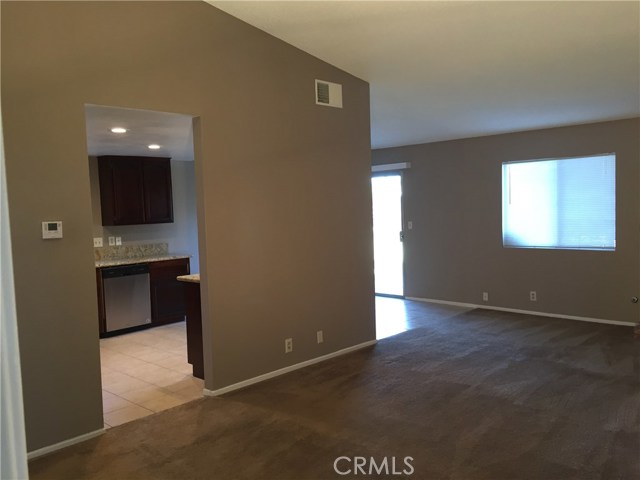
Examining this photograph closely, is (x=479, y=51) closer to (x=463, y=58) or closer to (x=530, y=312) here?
(x=463, y=58)

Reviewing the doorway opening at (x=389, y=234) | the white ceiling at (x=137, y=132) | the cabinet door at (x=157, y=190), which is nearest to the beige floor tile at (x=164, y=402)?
the white ceiling at (x=137, y=132)

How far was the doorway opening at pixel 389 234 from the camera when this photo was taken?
7848 mm

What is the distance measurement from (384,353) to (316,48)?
2880 mm

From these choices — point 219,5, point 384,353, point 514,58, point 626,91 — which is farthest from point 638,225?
point 219,5

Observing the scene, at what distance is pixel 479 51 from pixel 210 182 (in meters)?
2.41

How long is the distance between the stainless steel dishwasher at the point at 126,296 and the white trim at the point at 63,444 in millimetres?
2851

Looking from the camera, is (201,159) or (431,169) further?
(431,169)

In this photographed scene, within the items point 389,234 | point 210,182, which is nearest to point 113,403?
point 210,182

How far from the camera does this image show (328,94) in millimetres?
4664

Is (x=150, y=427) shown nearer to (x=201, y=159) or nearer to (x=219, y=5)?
(x=201, y=159)

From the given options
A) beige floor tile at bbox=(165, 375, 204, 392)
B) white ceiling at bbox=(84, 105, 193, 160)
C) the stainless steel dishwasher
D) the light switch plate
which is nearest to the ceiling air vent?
white ceiling at bbox=(84, 105, 193, 160)

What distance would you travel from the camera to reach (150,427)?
10.9 feet

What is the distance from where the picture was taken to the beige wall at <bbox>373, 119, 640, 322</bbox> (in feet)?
18.6

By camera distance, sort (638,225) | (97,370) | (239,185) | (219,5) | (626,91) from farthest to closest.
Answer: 1. (638,225)
2. (626,91)
3. (239,185)
4. (219,5)
5. (97,370)
